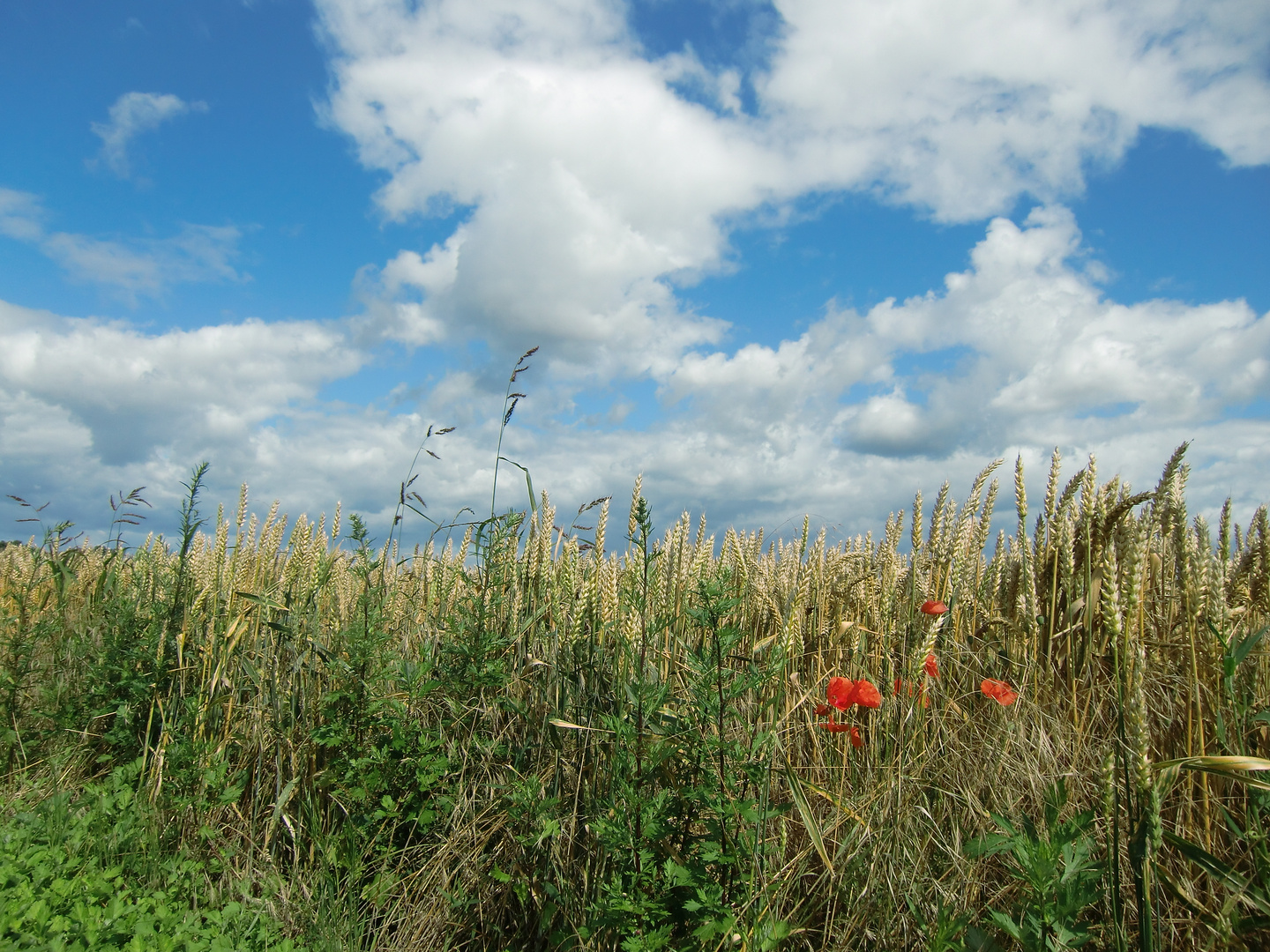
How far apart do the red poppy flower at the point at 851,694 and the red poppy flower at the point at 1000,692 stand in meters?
0.45

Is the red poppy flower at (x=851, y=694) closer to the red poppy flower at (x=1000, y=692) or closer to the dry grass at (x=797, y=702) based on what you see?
the dry grass at (x=797, y=702)

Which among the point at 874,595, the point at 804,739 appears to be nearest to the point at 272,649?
the point at 804,739

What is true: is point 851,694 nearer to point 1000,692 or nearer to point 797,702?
point 797,702

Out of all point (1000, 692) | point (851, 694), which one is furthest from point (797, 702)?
point (1000, 692)

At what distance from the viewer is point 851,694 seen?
2.48 metres

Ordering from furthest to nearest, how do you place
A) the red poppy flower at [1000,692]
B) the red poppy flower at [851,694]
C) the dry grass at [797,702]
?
the red poppy flower at [1000,692]
the red poppy flower at [851,694]
the dry grass at [797,702]

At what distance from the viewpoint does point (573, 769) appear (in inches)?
92.4

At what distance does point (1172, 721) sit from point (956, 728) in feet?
2.25

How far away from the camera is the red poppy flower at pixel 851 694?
241 cm

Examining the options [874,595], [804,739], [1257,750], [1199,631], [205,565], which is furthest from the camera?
[205,565]

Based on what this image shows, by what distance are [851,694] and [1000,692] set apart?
0.61 metres

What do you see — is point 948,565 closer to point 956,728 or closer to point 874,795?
point 956,728

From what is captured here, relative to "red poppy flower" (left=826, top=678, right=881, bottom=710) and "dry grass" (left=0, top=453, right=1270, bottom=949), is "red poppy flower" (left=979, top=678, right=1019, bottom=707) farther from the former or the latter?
"red poppy flower" (left=826, top=678, right=881, bottom=710)

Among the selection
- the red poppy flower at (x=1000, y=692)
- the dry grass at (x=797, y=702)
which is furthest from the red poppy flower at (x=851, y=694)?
the red poppy flower at (x=1000, y=692)
